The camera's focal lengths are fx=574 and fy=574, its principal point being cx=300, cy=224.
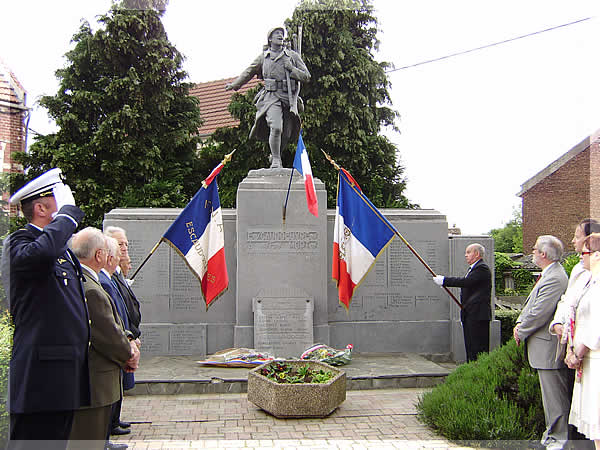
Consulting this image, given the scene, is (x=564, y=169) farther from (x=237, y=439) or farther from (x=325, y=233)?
(x=237, y=439)

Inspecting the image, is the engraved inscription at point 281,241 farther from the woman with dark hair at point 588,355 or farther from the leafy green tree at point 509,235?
the leafy green tree at point 509,235

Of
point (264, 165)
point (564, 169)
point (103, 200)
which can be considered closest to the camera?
point (103, 200)

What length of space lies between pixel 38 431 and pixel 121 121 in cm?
1536

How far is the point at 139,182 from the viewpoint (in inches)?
704

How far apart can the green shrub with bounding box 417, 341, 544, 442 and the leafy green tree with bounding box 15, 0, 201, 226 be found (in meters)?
12.4

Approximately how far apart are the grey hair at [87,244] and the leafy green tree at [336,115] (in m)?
15.3

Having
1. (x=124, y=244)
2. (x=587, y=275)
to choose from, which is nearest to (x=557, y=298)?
(x=587, y=275)

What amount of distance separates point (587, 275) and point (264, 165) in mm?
15659

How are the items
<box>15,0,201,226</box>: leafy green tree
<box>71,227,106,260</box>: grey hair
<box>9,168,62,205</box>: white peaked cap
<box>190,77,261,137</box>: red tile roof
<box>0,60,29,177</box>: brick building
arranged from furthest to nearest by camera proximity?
<box>190,77,261,137</box>: red tile roof → <box>15,0,201,226</box>: leafy green tree → <box>0,60,29,177</box>: brick building → <box>71,227,106,260</box>: grey hair → <box>9,168,62,205</box>: white peaked cap

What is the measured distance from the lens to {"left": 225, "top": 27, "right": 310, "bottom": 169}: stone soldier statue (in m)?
9.02

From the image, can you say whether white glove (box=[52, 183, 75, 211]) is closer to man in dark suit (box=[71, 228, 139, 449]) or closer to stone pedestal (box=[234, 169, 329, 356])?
man in dark suit (box=[71, 228, 139, 449])

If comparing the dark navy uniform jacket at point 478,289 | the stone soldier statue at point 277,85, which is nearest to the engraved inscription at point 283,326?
the dark navy uniform jacket at point 478,289

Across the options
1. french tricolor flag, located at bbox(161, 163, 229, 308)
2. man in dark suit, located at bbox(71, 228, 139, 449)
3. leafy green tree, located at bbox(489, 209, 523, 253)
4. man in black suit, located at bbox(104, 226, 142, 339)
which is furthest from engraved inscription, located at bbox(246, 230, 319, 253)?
leafy green tree, located at bbox(489, 209, 523, 253)

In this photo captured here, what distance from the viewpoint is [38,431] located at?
10.3 feet
